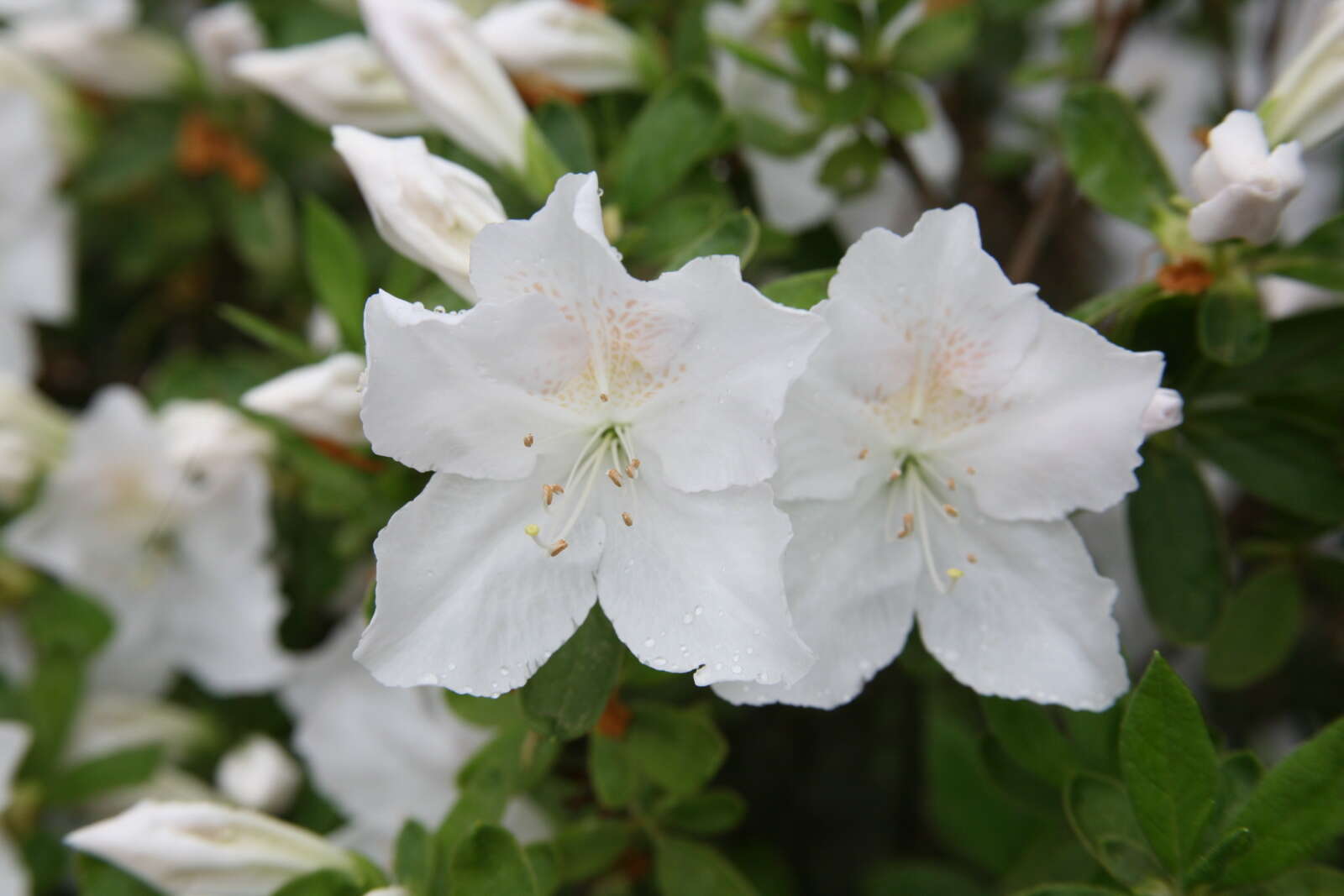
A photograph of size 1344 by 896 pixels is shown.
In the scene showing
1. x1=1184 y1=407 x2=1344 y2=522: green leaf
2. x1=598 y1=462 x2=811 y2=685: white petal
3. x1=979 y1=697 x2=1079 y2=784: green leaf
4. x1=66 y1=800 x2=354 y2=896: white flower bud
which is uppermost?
x1=598 y1=462 x2=811 y2=685: white petal

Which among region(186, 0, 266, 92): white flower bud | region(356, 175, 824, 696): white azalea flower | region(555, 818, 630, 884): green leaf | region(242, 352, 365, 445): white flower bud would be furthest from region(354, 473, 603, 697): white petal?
region(186, 0, 266, 92): white flower bud

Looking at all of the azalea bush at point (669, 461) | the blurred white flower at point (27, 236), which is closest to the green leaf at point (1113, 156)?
the azalea bush at point (669, 461)

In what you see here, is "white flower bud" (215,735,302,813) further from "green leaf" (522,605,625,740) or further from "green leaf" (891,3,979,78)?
"green leaf" (891,3,979,78)

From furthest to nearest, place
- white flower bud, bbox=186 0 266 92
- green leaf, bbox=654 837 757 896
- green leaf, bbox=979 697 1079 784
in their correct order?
white flower bud, bbox=186 0 266 92, green leaf, bbox=654 837 757 896, green leaf, bbox=979 697 1079 784

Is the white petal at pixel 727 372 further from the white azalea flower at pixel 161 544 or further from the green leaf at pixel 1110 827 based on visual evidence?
the white azalea flower at pixel 161 544

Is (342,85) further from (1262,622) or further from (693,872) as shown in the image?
(1262,622)

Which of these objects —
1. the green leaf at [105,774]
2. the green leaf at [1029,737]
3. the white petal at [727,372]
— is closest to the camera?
the white petal at [727,372]
